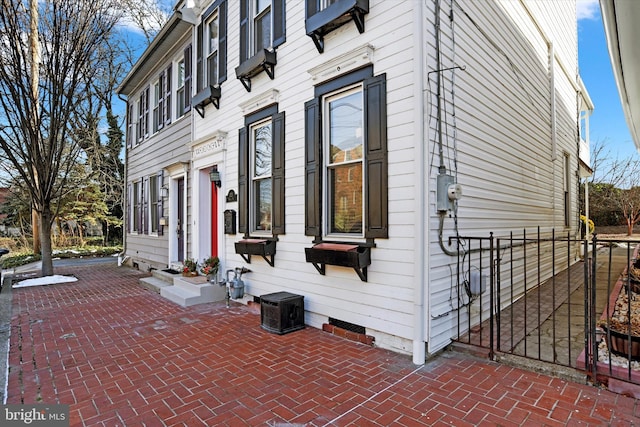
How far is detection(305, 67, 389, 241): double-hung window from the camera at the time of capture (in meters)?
3.58

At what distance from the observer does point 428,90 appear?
3.34 meters

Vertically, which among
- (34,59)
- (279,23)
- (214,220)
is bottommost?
(214,220)

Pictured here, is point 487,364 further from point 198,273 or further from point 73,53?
point 73,53

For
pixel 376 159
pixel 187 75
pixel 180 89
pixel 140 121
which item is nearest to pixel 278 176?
pixel 376 159

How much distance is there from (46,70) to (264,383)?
342 inches

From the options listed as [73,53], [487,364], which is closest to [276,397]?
[487,364]

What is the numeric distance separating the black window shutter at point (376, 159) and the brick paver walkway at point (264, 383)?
131cm

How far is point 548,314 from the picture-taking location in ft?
14.6

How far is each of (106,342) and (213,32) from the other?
590 centimetres

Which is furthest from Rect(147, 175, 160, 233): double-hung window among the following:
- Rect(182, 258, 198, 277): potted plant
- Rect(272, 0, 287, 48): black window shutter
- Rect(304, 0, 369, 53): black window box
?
Rect(304, 0, 369, 53): black window box

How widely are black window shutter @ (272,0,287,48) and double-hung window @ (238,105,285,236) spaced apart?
94 centimetres

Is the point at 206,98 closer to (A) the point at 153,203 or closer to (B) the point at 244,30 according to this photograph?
(B) the point at 244,30

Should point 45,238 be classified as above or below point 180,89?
below

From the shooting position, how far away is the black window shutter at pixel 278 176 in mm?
4859
